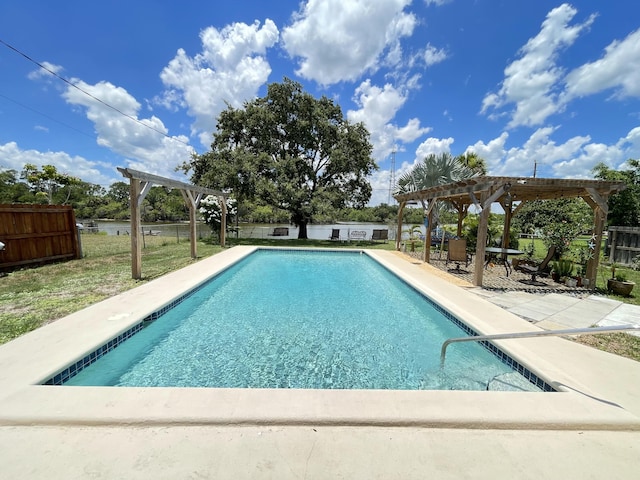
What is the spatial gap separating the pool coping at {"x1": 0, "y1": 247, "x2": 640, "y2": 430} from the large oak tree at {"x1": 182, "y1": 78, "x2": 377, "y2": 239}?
11822mm

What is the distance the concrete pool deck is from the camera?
5.66ft

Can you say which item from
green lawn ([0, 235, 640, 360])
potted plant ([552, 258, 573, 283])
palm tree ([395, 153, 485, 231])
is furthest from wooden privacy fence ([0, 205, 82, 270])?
palm tree ([395, 153, 485, 231])

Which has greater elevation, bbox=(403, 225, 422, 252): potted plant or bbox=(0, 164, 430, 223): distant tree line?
bbox=(0, 164, 430, 223): distant tree line

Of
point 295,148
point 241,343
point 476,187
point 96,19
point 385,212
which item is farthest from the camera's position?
point 385,212

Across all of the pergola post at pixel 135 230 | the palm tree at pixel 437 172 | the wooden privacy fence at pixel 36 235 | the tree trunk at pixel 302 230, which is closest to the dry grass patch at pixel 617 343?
the pergola post at pixel 135 230

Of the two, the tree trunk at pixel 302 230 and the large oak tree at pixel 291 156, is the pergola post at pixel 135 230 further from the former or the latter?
the tree trunk at pixel 302 230

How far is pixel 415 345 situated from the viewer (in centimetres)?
415

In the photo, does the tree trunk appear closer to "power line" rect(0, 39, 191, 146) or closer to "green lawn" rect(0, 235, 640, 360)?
"green lawn" rect(0, 235, 640, 360)

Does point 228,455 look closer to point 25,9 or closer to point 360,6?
point 360,6

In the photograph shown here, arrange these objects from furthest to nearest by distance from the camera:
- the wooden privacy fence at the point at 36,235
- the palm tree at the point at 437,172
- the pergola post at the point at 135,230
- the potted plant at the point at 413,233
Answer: the palm tree at the point at 437,172 < the potted plant at the point at 413,233 < the wooden privacy fence at the point at 36,235 < the pergola post at the point at 135,230

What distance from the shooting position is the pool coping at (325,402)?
211 centimetres

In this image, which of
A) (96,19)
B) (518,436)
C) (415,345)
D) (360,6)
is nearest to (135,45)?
(96,19)

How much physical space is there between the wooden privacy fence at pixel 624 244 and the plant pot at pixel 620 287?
431 cm

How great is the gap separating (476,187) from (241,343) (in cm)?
621
